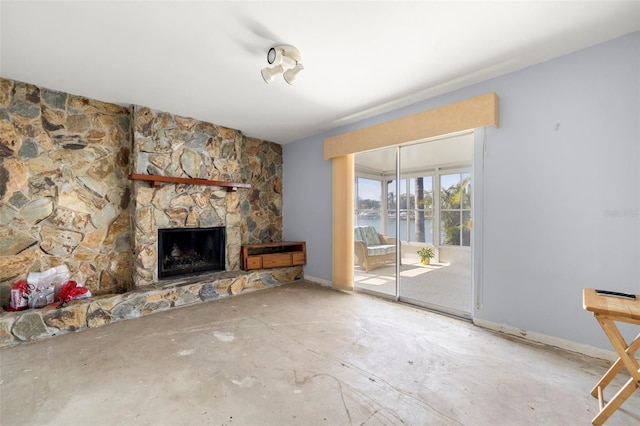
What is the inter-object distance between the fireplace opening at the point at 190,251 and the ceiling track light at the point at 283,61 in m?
2.59

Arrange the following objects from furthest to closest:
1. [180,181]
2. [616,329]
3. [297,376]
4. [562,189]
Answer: [180,181] < [562,189] < [297,376] < [616,329]

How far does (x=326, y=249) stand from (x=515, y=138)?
2.84 metres

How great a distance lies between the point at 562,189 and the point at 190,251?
14.5ft

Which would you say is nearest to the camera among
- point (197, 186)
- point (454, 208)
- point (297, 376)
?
point (297, 376)

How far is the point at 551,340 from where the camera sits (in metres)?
2.32

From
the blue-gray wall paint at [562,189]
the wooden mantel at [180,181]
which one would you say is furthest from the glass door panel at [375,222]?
the wooden mantel at [180,181]

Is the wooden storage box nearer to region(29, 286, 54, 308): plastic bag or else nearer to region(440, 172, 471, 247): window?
region(29, 286, 54, 308): plastic bag

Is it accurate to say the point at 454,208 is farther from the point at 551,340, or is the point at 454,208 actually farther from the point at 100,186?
the point at 100,186

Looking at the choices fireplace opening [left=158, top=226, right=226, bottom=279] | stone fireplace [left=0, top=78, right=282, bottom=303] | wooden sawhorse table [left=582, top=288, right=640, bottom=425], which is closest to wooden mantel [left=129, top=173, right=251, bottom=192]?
stone fireplace [left=0, top=78, right=282, bottom=303]

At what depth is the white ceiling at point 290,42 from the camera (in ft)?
5.84

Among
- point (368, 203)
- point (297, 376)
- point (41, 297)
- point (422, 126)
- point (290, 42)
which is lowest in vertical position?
point (297, 376)

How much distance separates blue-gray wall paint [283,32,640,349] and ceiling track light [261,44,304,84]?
1.76m

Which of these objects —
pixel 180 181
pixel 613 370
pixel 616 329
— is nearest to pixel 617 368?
pixel 613 370

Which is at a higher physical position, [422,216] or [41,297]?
[422,216]
